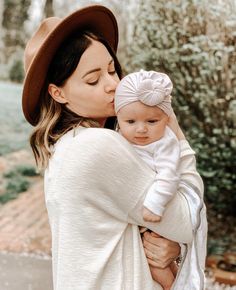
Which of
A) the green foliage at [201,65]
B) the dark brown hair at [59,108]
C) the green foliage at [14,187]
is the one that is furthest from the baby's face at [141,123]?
the green foliage at [14,187]

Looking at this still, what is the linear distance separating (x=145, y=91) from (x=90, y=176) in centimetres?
25

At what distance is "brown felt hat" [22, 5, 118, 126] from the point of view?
1634 millimetres

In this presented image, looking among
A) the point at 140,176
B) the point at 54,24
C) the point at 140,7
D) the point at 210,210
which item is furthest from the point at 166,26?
the point at 140,176

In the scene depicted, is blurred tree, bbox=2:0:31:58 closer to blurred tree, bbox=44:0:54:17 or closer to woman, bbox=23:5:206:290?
blurred tree, bbox=44:0:54:17

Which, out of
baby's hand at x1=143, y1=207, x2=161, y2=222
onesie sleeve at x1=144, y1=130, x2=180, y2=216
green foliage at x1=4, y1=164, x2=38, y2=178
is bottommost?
green foliage at x1=4, y1=164, x2=38, y2=178

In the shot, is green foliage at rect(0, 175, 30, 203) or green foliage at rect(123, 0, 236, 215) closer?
green foliage at rect(123, 0, 236, 215)

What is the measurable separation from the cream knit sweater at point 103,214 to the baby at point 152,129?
30mm

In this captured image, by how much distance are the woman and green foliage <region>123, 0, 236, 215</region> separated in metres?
2.91

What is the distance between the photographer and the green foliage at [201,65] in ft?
14.8

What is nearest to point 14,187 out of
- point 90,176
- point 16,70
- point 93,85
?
point 16,70

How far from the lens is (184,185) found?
1.59 m

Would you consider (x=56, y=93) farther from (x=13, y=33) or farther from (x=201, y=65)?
(x=13, y=33)

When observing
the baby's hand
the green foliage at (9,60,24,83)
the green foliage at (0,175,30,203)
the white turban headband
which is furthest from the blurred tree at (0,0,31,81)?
the baby's hand

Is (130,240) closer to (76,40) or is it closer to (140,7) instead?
(76,40)
